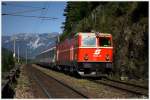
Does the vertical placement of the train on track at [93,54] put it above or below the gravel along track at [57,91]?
above

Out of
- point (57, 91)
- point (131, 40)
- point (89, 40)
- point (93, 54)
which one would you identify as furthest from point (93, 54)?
point (57, 91)

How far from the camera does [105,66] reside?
28641mm

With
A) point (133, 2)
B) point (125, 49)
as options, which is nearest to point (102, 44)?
point (125, 49)

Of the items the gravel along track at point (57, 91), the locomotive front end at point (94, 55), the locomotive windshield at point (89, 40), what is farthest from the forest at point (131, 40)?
the gravel along track at point (57, 91)

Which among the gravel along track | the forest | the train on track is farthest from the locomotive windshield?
the gravel along track

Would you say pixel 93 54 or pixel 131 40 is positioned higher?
pixel 131 40

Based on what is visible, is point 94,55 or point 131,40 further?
point 131,40

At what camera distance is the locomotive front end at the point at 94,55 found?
93.7 feet

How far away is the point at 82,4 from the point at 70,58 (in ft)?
140

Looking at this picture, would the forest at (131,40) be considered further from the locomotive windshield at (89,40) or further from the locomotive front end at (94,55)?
the locomotive windshield at (89,40)

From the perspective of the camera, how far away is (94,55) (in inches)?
1136

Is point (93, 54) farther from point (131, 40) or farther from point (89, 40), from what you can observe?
point (131, 40)

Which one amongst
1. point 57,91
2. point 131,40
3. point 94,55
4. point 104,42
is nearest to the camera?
point 57,91

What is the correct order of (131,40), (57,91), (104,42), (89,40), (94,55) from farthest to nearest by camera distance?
(131,40) → (104,42) → (89,40) → (94,55) → (57,91)
